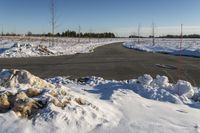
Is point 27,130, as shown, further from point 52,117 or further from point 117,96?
point 117,96

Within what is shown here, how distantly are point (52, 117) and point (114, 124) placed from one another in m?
1.03

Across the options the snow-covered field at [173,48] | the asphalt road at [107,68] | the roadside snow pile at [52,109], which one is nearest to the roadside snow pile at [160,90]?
the roadside snow pile at [52,109]

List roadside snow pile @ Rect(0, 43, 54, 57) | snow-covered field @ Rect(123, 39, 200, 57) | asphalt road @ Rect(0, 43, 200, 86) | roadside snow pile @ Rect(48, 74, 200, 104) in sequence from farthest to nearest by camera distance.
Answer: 1. snow-covered field @ Rect(123, 39, 200, 57)
2. roadside snow pile @ Rect(0, 43, 54, 57)
3. asphalt road @ Rect(0, 43, 200, 86)
4. roadside snow pile @ Rect(48, 74, 200, 104)

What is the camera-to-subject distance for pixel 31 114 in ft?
18.3

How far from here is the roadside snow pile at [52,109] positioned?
214 inches

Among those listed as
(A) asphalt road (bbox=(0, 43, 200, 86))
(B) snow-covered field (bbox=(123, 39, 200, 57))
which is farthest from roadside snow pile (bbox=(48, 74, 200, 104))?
(B) snow-covered field (bbox=(123, 39, 200, 57))

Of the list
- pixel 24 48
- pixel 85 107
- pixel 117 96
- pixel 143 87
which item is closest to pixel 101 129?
pixel 85 107

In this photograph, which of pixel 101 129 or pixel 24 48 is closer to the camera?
pixel 101 129

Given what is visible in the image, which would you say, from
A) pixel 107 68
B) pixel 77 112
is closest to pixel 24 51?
pixel 107 68

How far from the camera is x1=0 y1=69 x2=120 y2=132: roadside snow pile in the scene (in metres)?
5.43

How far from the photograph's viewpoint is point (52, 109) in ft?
18.5

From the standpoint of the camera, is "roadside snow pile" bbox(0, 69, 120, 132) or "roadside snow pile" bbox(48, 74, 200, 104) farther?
"roadside snow pile" bbox(48, 74, 200, 104)

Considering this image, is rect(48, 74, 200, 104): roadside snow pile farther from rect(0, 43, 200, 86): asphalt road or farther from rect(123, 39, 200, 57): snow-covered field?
rect(123, 39, 200, 57): snow-covered field

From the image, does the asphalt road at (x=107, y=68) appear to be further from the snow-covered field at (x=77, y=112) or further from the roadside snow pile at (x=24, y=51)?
the roadside snow pile at (x=24, y=51)
